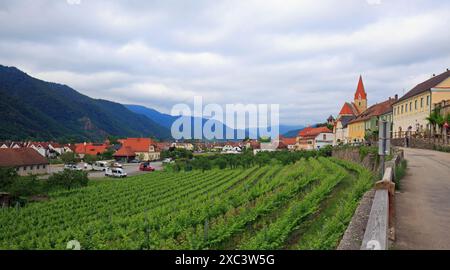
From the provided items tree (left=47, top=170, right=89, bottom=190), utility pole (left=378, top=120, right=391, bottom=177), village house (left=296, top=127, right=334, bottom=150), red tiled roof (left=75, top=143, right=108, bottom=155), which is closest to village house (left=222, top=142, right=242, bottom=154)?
village house (left=296, top=127, right=334, bottom=150)

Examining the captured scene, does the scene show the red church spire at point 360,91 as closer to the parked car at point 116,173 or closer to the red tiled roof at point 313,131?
the red tiled roof at point 313,131

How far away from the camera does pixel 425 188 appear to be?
11.8 m

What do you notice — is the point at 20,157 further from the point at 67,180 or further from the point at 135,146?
the point at 135,146

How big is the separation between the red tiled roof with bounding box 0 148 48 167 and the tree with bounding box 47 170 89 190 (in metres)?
18.6

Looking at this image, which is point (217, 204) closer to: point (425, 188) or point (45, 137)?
point (425, 188)

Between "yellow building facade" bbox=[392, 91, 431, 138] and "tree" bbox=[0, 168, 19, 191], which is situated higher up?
"yellow building facade" bbox=[392, 91, 431, 138]

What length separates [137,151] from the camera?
316 ft

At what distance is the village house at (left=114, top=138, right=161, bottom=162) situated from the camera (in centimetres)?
9181

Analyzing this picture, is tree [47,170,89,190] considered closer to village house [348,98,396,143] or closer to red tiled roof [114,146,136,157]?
village house [348,98,396,143]

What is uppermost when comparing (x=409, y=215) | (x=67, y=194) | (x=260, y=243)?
(x=409, y=215)

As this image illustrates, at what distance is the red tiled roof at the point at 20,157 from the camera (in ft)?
178

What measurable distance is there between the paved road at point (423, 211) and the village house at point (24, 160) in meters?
54.7
